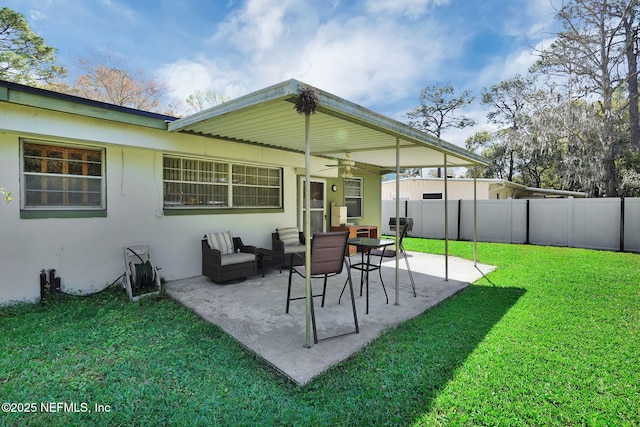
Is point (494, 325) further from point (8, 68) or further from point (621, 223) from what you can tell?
point (8, 68)

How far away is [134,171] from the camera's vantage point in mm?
5164

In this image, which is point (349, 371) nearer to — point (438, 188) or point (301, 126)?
point (301, 126)

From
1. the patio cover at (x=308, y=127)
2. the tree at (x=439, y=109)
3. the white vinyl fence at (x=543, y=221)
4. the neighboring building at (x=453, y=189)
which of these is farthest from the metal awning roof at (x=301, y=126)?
the tree at (x=439, y=109)

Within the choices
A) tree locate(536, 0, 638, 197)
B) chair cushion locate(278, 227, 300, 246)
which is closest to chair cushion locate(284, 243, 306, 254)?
chair cushion locate(278, 227, 300, 246)

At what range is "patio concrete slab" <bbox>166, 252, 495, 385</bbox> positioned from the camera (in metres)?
3.01

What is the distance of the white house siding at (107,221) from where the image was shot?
4.17 m

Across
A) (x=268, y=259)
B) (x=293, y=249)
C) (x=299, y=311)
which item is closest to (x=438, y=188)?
(x=293, y=249)

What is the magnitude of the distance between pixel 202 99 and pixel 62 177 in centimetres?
1932

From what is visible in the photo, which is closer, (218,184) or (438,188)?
(218,184)

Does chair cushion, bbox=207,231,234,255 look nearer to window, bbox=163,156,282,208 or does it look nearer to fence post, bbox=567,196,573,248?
window, bbox=163,156,282,208

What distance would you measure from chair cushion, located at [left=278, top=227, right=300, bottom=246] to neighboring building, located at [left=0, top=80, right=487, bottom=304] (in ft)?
1.61

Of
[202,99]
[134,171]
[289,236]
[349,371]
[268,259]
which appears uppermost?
[202,99]

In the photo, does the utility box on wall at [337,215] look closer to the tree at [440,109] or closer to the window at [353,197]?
the window at [353,197]

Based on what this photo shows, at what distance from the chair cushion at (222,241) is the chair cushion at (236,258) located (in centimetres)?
24
